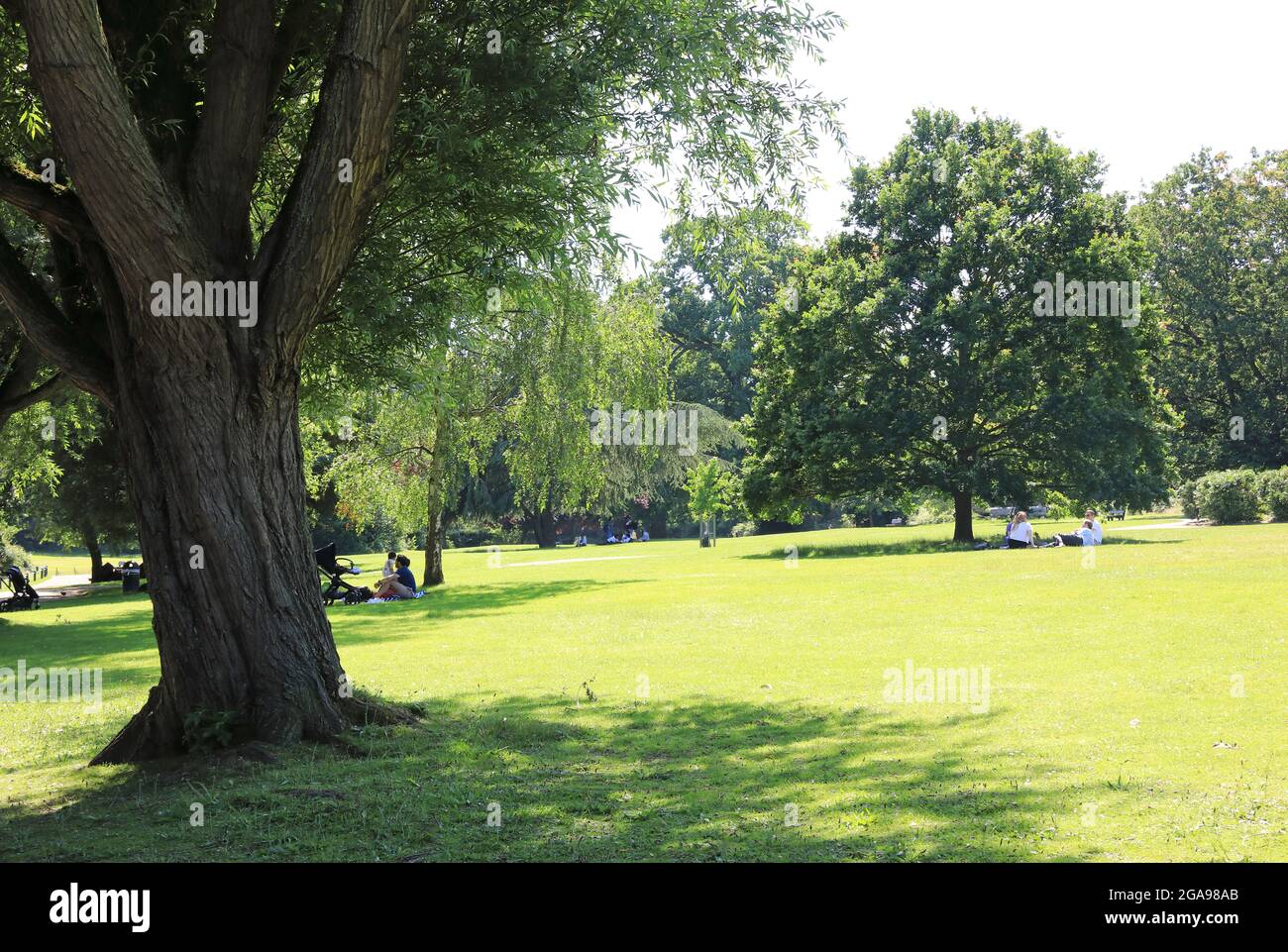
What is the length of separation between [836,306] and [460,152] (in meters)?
32.9

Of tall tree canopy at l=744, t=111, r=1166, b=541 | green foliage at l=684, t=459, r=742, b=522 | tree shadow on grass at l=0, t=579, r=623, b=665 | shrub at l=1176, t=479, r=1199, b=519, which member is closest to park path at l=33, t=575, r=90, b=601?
tree shadow on grass at l=0, t=579, r=623, b=665

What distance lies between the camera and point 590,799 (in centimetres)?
779

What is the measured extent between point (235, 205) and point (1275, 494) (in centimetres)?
4805

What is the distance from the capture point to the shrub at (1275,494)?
152 ft

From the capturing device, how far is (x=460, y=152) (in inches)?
416

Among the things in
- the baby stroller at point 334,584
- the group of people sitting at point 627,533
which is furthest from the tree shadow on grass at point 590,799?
the group of people sitting at point 627,533

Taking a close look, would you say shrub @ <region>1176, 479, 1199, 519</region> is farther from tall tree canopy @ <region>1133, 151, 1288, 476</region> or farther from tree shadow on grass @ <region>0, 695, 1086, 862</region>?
tree shadow on grass @ <region>0, 695, 1086, 862</region>

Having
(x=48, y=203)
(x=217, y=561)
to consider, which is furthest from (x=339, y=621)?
(x=48, y=203)

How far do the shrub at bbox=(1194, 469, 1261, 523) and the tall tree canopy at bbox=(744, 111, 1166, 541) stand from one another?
7945 millimetres

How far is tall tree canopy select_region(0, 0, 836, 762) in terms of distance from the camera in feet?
29.1

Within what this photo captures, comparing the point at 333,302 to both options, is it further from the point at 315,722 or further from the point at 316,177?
the point at 315,722

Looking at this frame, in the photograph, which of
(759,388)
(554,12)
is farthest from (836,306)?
(554,12)

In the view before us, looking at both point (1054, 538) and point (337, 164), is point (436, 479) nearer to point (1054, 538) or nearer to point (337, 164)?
point (337, 164)

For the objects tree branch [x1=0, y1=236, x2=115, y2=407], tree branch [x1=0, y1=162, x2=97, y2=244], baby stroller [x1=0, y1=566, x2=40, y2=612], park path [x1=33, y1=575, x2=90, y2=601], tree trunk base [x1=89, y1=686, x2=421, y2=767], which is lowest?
park path [x1=33, y1=575, x2=90, y2=601]
